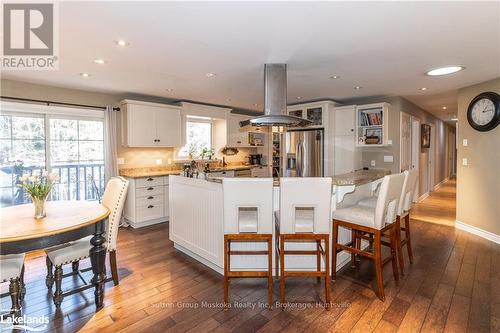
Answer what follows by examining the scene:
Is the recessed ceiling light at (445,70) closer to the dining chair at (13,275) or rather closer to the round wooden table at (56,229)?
Answer: the round wooden table at (56,229)

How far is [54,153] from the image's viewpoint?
400 centimetres

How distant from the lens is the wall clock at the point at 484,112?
354 cm

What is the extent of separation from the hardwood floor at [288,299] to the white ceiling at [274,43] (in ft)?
7.36

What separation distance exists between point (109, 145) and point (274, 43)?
334 cm

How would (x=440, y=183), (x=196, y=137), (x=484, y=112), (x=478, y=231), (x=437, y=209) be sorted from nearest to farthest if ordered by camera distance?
(x=484, y=112) < (x=478, y=231) < (x=437, y=209) < (x=196, y=137) < (x=440, y=183)

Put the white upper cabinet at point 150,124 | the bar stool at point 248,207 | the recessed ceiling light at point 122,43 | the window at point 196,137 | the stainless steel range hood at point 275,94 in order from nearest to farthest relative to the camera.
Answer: the bar stool at point 248,207 → the recessed ceiling light at point 122,43 → the stainless steel range hood at point 275,94 → the white upper cabinet at point 150,124 → the window at point 196,137

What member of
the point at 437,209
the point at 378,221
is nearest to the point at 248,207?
the point at 378,221

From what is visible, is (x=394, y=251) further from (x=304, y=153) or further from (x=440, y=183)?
(x=440, y=183)

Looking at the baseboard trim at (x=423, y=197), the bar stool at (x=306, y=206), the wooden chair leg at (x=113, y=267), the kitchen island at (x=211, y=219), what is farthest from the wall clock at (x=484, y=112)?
the wooden chair leg at (x=113, y=267)

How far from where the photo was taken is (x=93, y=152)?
4414 millimetres

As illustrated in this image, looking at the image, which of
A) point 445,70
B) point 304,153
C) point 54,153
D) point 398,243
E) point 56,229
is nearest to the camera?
point 56,229

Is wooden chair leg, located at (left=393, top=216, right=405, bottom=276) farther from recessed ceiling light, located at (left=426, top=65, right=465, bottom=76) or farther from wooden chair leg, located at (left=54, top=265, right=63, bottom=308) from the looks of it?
wooden chair leg, located at (left=54, top=265, right=63, bottom=308)

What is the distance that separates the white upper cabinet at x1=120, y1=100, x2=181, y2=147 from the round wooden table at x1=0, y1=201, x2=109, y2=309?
2.19 metres

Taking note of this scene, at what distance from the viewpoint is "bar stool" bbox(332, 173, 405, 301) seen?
218 centimetres
